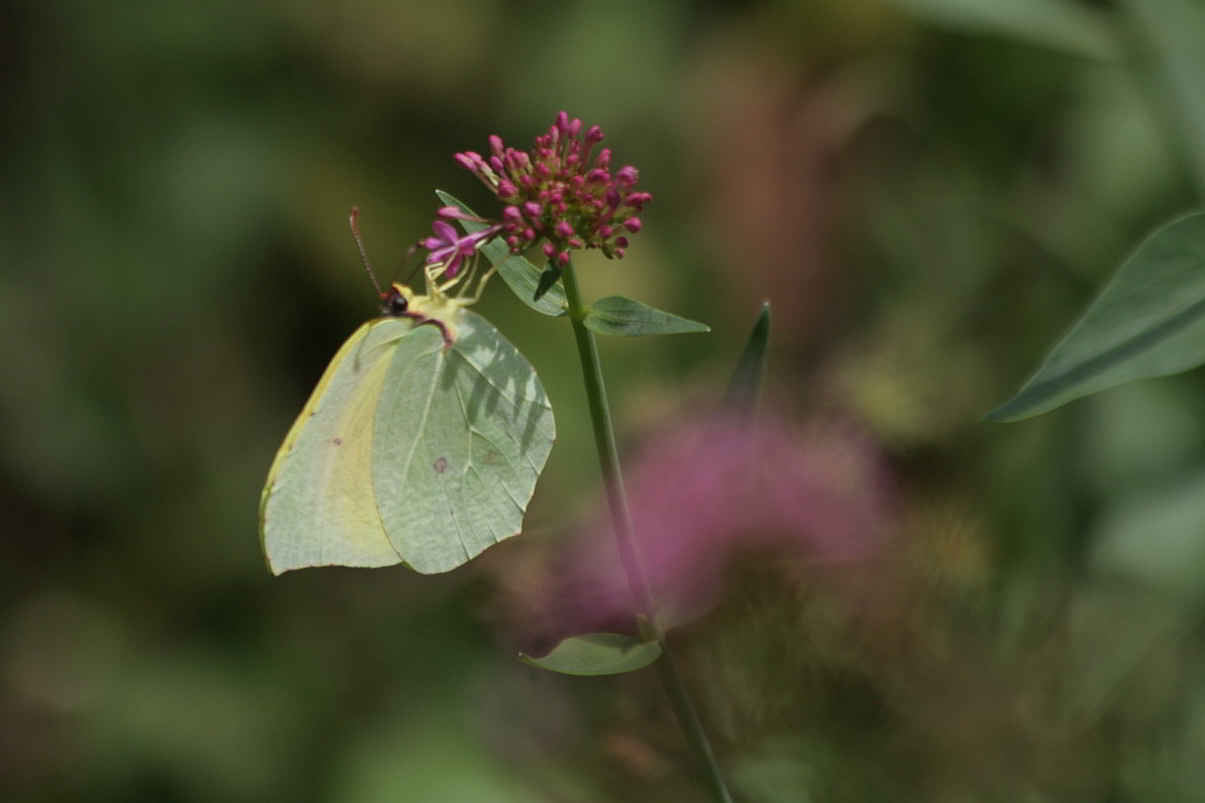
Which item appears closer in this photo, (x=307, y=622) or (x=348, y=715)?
(x=348, y=715)

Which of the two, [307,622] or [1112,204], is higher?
[1112,204]

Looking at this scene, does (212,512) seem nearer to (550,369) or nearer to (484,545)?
(550,369)

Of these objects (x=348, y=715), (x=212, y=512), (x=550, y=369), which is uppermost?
(x=550, y=369)

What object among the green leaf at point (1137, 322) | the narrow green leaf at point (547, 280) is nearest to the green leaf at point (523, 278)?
the narrow green leaf at point (547, 280)

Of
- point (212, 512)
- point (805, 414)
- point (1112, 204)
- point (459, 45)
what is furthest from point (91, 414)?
point (1112, 204)

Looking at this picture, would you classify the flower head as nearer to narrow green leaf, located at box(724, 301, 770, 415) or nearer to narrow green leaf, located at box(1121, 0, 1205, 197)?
narrow green leaf, located at box(724, 301, 770, 415)

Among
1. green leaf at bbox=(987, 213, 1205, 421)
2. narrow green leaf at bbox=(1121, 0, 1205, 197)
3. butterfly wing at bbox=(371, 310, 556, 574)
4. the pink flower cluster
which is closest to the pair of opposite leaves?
butterfly wing at bbox=(371, 310, 556, 574)

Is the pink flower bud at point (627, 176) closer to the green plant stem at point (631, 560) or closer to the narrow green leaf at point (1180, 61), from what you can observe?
the green plant stem at point (631, 560)
